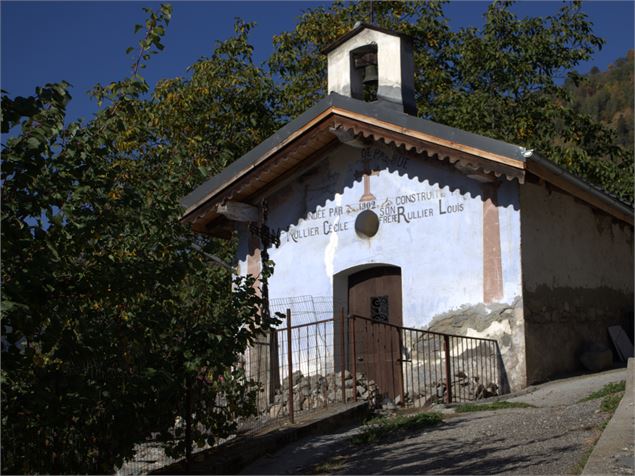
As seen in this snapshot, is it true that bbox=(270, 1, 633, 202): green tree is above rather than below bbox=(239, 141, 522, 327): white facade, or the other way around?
above

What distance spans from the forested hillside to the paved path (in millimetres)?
50233

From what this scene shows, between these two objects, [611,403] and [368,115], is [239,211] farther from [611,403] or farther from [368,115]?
[611,403]

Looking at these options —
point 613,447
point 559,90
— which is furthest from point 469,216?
point 559,90

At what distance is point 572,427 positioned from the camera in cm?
809

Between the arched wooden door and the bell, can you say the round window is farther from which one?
the bell

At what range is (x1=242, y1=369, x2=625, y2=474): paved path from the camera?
23.1 ft

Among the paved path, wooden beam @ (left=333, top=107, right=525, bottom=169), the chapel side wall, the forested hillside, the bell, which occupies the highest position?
the forested hillside

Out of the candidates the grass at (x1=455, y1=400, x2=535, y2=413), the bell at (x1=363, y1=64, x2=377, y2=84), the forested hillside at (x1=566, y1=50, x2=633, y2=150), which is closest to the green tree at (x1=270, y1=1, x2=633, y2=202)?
the bell at (x1=363, y1=64, x2=377, y2=84)

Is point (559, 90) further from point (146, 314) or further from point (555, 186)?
point (146, 314)

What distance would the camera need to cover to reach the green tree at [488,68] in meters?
21.4

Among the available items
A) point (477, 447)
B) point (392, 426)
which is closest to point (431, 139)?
point (392, 426)

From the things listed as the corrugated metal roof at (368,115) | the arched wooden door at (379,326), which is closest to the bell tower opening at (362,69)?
the corrugated metal roof at (368,115)

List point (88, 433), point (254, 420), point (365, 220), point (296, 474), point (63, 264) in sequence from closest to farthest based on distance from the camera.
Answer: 1. point (63, 264)
2. point (88, 433)
3. point (296, 474)
4. point (254, 420)
5. point (365, 220)

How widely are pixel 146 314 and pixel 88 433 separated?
3.12 feet
